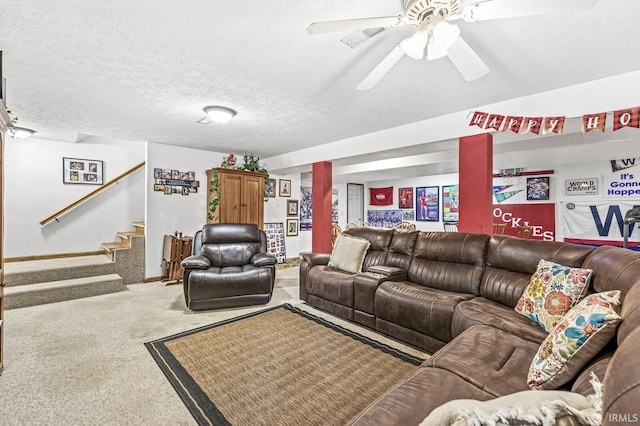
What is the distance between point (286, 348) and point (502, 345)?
1600 mm

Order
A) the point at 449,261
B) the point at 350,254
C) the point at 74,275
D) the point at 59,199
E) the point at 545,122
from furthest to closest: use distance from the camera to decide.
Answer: the point at 59,199, the point at 74,275, the point at 350,254, the point at 449,261, the point at 545,122

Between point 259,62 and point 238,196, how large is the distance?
325 centimetres

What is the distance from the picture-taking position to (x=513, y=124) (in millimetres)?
2889

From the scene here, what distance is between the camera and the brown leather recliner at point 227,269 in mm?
3281

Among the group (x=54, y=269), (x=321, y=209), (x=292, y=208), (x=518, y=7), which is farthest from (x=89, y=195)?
(x=518, y=7)

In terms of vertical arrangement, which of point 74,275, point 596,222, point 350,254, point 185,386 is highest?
point 596,222

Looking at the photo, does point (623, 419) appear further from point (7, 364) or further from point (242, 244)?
point (242, 244)

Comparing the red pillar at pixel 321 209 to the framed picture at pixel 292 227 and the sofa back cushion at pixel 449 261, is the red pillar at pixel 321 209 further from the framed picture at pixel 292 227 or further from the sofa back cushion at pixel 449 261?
the sofa back cushion at pixel 449 261

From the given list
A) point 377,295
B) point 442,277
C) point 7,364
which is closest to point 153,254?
point 7,364

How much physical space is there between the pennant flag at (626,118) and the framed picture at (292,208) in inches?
211

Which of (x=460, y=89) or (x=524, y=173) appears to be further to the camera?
(x=524, y=173)

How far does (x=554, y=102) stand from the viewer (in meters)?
2.75

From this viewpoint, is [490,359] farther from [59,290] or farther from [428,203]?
[428,203]

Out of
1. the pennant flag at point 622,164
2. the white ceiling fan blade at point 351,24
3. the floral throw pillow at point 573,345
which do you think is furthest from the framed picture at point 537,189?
the white ceiling fan blade at point 351,24
